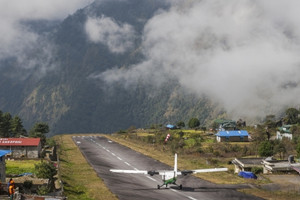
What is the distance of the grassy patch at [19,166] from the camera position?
49941 millimetres

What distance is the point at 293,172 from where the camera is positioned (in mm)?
51344

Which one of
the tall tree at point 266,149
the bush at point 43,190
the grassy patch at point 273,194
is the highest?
the tall tree at point 266,149

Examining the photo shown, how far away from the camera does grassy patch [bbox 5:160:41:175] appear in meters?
49.9

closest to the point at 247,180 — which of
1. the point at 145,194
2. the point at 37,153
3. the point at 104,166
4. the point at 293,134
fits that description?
the point at 145,194

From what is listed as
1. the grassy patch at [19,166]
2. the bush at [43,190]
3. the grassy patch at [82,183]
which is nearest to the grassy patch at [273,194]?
the grassy patch at [82,183]

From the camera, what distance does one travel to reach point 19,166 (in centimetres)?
5603

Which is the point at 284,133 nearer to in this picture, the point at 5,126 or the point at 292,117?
the point at 292,117

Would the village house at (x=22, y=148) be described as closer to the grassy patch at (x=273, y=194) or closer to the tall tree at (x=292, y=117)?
the grassy patch at (x=273, y=194)

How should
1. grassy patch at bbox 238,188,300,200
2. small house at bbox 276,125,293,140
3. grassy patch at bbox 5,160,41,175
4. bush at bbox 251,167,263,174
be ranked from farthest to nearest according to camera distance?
small house at bbox 276,125,293,140, bush at bbox 251,167,263,174, grassy patch at bbox 5,160,41,175, grassy patch at bbox 238,188,300,200

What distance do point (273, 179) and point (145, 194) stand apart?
66.7ft

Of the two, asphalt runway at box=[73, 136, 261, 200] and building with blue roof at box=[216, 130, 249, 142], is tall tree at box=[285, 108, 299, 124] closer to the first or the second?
building with blue roof at box=[216, 130, 249, 142]

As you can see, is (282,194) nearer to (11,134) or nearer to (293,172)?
(293,172)

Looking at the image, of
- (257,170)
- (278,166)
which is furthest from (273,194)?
(278,166)

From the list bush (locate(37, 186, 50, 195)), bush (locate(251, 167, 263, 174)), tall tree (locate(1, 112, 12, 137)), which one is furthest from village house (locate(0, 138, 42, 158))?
bush (locate(251, 167, 263, 174))
